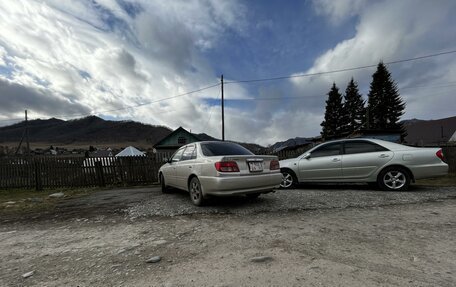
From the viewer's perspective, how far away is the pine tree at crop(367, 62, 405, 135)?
33.4m

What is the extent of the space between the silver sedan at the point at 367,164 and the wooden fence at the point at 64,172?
7.61m

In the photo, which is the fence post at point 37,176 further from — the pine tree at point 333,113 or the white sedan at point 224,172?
the pine tree at point 333,113

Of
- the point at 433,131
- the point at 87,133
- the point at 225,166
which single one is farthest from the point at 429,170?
the point at 87,133

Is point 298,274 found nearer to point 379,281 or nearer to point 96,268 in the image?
point 379,281

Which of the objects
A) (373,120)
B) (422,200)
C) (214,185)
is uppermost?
(373,120)

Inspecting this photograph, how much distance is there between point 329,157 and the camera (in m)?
6.72

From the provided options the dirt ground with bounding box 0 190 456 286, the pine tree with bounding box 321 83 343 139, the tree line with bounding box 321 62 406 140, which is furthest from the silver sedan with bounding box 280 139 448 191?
the pine tree with bounding box 321 83 343 139

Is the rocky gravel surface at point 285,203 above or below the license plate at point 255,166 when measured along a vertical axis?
below

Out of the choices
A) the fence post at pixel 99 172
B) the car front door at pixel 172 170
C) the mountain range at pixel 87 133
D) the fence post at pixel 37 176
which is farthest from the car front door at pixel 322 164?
the mountain range at pixel 87 133

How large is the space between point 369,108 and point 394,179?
34217 mm

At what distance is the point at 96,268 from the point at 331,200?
4.60 m

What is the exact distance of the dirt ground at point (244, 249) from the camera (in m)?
2.15

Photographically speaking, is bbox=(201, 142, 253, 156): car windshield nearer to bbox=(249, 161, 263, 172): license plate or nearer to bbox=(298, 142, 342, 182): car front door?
bbox=(249, 161, 263, 172): license plate

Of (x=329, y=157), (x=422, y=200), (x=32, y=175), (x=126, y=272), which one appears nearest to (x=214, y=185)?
(x=126, y=272)
